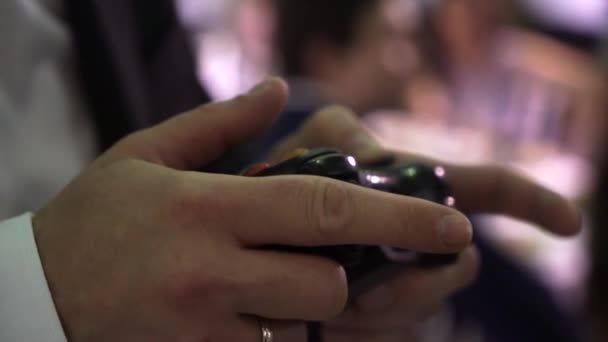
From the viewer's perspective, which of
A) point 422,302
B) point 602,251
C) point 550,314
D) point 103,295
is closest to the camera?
point 103,295

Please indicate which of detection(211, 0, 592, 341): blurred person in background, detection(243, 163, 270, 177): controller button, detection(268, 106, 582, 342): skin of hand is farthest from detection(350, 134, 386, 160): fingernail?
detection(211, 0, 592, 341): blurred person in background

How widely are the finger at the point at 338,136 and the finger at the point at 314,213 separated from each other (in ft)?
0.39

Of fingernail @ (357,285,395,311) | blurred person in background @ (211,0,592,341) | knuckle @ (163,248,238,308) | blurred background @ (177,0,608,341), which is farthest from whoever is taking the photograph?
blurred person in background @ (211,0,592,341)

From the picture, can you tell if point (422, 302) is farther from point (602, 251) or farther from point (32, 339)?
point (602, 251)

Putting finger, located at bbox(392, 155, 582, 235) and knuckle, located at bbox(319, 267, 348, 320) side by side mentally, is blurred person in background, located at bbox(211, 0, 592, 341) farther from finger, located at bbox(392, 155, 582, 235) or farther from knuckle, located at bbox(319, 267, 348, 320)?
knuckle, located at bbox(319, 267, 348, 320)

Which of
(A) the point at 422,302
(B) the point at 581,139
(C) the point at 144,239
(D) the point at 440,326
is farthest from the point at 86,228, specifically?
(B) the point at 581,139

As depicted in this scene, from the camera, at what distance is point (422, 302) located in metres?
0.39

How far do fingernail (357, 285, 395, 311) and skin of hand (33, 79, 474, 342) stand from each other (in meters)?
0.09

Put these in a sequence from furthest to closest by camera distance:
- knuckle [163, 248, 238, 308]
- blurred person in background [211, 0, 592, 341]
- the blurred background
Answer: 1. blurred person in background [211, 0, 592, 341]
2. the blurred background
3. knuckle [163, 248, 238, 308]

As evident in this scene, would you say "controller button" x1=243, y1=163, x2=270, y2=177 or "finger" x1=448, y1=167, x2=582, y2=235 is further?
"finger" x1=448, y1=167, x2=582, y2=235

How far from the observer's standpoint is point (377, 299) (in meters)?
0.37

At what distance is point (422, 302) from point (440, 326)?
413 mm

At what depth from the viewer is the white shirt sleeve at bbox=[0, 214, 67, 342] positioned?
0.26 metres

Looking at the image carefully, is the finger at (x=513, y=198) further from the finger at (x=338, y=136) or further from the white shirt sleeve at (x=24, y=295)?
the white shirt sleeve at (x=24, y=295)
